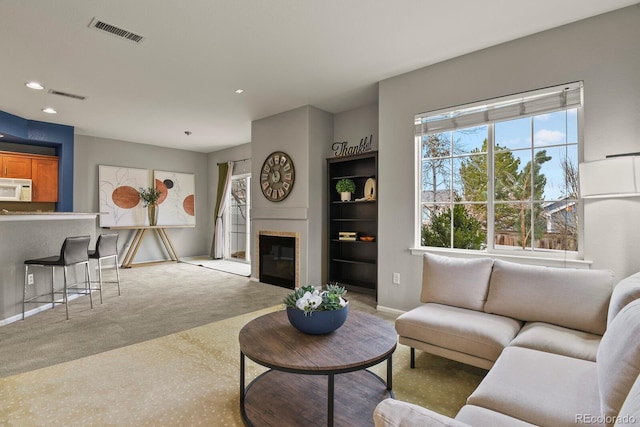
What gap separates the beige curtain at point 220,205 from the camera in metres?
7.74

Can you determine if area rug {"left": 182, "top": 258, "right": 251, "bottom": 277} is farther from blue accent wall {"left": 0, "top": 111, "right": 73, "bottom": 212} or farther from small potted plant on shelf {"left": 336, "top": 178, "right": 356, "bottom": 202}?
blue accent wall {"left": 0, "top": 111, "right": 73, "bottom": 212}

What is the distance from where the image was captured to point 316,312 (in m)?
1.90

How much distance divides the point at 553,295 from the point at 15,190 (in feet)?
24.7

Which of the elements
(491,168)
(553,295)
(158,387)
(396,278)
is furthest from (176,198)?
(553,295)

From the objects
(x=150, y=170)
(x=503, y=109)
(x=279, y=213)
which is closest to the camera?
(x=503, y=109)

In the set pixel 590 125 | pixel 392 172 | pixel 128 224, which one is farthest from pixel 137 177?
pixel 590 125

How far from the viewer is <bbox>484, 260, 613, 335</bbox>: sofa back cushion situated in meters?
2.07

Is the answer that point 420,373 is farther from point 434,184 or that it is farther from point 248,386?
point 434,184

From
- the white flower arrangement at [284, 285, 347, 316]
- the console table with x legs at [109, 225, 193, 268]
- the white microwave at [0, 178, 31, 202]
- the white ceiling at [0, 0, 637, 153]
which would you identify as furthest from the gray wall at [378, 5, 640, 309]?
the white microwave at [0, 178, 31, 202]

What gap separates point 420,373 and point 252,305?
7.77 ft

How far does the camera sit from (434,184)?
3.71m

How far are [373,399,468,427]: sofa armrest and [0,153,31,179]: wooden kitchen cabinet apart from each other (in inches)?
282

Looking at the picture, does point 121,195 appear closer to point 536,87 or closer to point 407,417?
point 536,87

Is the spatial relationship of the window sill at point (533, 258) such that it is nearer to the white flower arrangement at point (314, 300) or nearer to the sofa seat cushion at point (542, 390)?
the sofa seat cushion at point (542, 390)
